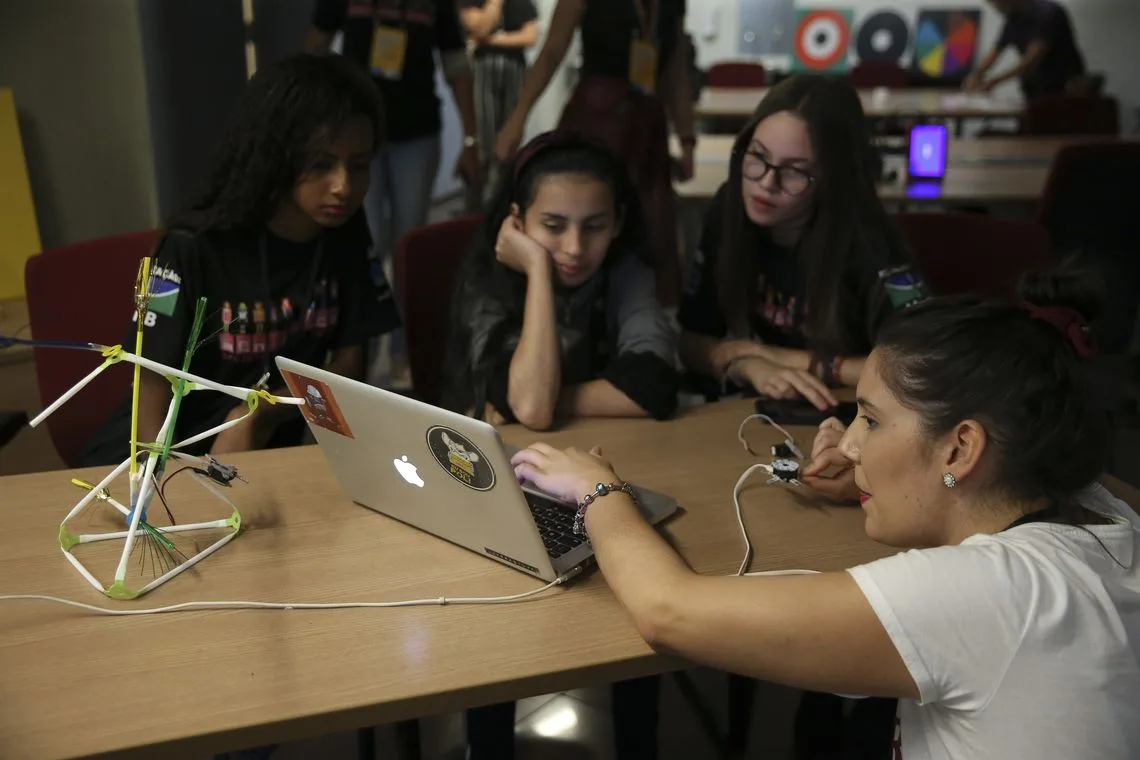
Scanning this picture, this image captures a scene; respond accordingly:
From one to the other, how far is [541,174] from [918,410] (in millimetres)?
944

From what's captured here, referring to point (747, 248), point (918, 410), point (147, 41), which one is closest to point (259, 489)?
point (918, 410)

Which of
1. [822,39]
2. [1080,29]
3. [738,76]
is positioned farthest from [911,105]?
[1080,29]

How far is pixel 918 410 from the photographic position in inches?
37.5

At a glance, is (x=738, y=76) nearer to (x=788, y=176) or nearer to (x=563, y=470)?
(x=788, y=176)

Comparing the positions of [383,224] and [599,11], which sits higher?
[599,11]

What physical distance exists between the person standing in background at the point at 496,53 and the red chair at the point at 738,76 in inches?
53.4

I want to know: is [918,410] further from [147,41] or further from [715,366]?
[147,41]

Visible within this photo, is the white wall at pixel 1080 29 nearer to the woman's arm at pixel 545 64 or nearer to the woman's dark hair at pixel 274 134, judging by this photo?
the woman's arm at pixel 545 64

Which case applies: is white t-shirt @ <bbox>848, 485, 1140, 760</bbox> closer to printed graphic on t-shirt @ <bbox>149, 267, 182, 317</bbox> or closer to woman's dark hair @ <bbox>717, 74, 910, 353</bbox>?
woman's dark hair @ <bbox>717, 74, 910, 353</bbox>

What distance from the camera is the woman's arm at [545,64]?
2863mm

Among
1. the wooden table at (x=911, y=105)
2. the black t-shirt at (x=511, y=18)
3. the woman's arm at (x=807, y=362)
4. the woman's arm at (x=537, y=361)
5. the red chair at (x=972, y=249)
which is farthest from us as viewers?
the black t-shirt at (x=511, y=18)

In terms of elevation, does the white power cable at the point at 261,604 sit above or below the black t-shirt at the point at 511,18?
below

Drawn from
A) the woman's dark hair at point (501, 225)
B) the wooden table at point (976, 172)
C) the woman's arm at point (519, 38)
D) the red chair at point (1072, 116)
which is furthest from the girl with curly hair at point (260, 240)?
the red chair at point (1072, 116)

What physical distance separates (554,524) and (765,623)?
1.25 feet
